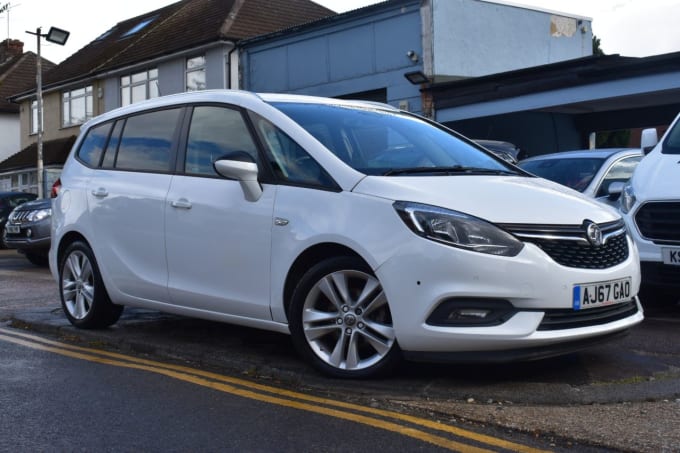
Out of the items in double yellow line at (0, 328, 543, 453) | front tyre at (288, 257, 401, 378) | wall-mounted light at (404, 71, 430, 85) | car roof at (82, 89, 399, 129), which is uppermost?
wall-mounted light at (404, 71, 430, 85)

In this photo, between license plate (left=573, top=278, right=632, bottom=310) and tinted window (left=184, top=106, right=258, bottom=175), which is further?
tinted window (left=184, top=106, right=258, bottom=175)

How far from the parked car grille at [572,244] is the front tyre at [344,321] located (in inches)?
33.9

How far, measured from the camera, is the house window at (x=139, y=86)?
31562mm

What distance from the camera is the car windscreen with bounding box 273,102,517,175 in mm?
5352

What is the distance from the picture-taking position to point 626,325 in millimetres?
5082

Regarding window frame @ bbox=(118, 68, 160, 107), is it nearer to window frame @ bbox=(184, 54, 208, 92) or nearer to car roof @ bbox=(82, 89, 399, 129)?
window frame @ bbox=(184, 54, 208, 92)

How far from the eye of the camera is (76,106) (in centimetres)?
3666

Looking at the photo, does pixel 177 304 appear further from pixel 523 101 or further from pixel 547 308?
pixel 523 101

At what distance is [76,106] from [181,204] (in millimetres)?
32688

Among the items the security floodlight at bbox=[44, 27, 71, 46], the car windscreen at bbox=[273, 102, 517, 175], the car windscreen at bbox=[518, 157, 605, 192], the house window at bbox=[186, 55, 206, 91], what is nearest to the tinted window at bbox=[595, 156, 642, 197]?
the car windscreen at bbox=[518, 157, 605, 192]

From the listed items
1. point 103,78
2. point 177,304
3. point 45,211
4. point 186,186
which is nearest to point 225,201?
point 186,186

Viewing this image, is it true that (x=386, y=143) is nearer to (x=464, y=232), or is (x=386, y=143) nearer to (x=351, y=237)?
(x=351, y=237)

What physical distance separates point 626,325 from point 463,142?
1.93m

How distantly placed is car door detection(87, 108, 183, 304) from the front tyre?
4.92ft
